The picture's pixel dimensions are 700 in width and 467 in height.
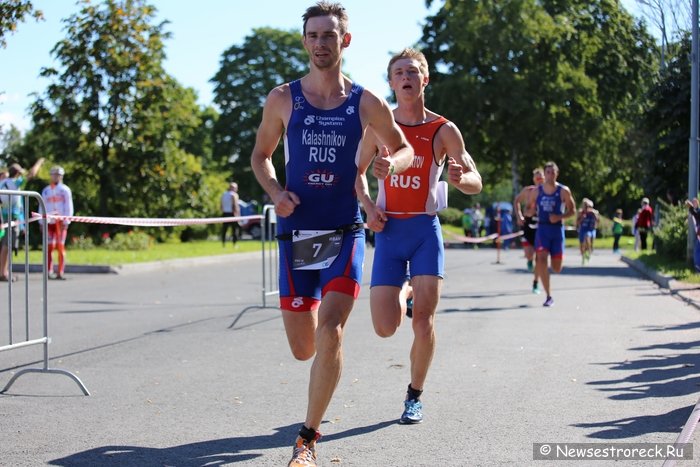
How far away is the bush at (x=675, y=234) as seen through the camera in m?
22.1

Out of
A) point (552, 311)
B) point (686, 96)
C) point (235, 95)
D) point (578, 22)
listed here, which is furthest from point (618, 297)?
point (235, 95)

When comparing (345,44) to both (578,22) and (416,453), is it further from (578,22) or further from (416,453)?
(578,22)

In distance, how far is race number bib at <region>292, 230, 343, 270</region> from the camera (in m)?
5.30

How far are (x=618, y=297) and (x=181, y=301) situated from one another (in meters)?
6.85

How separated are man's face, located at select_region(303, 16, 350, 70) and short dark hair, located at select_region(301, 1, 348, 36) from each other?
0.03 meters

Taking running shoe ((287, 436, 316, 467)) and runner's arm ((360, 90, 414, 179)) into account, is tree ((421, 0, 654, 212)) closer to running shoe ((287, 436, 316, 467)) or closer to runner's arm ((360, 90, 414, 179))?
runner's arm ((360, 90, 414, 179))

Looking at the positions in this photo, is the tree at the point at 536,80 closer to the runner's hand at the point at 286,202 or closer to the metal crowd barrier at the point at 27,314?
the metal crowd barrier at the point at 27,314

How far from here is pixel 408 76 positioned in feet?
21.6

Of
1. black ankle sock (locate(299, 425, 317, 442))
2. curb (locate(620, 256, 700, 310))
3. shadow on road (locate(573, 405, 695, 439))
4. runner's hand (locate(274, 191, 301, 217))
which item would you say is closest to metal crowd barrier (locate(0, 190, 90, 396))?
black ankle sock (locate(299, 425, 317, 442))

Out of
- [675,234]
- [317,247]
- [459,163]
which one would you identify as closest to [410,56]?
[459,163]

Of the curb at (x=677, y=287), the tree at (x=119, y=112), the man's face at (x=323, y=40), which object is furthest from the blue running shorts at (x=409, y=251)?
the tree at (x=119, y=112)

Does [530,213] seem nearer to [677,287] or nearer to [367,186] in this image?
[677,287]

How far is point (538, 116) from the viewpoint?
45.4 metres

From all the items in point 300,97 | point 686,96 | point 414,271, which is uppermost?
point 686,96
